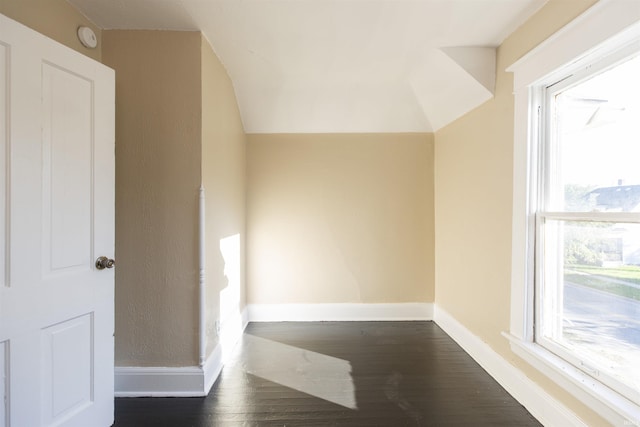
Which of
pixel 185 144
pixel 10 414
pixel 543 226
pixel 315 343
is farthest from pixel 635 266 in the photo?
pixel 10 414

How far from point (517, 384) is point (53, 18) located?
343cm

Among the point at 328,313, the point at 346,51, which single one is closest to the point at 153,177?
the point at 346,51

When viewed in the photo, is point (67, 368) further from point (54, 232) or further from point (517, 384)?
point (517, 384)

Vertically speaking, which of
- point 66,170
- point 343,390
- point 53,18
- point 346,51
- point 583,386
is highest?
point 346,51

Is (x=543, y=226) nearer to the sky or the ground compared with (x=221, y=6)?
nearer to the ground

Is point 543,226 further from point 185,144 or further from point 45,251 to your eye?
point 45,251

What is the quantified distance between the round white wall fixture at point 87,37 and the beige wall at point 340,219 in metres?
1.61

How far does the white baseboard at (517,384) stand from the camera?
5.42 feet

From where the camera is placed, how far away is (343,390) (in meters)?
2.10

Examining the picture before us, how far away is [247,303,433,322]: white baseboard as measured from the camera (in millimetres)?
3426

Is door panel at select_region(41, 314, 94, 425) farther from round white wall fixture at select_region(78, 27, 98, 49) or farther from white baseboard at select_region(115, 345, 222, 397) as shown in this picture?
round white wall fixture at select_region(78, 27, 98, 49)

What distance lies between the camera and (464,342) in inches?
107

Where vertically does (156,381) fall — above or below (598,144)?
below

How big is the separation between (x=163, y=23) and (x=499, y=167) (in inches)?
94.6
